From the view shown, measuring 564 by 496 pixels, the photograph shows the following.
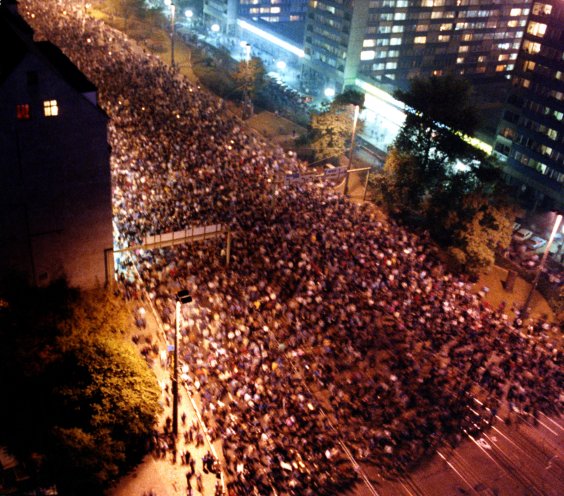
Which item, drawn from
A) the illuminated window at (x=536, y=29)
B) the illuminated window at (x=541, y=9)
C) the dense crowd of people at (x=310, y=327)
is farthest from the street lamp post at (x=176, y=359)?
the illuminated window at (x=541, y=9)

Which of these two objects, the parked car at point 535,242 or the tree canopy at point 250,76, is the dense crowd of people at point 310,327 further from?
the tree canopy at point 250,76

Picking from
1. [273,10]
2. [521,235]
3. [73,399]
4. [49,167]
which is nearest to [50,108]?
[49,167]

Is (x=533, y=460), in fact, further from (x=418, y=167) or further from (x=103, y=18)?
(x=103, y=18)

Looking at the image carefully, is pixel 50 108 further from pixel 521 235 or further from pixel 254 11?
pixel 254 11

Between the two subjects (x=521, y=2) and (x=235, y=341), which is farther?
(x=521, y=2)

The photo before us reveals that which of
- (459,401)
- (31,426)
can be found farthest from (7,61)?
(459,401)

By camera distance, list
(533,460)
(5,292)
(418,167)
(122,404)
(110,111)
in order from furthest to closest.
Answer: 1. (110,111)
2. (418,167)
3. (5,292)
4. (533,460)
5. (122,404)

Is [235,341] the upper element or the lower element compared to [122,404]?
lower
